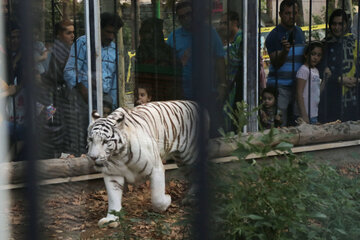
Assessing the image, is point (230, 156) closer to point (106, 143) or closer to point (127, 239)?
point (127, 239)

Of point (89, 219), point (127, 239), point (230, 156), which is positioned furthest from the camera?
point (89, 219)

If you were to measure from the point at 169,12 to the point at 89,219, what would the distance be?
1.27 meters

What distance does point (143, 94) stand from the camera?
3.35 metres

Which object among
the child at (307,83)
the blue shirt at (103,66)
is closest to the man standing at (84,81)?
the blue shirt at (103,66)

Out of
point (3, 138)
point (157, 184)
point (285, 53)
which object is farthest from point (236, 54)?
point (3, 138)

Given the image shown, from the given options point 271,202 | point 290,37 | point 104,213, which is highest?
point 290,37

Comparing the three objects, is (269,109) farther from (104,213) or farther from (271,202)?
(271,202)

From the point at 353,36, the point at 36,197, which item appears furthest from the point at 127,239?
the point at 353,36

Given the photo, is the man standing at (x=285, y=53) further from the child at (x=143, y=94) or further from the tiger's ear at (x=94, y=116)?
the tiger's ear at (x=94, y=116)

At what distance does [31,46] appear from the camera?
991 millimetres

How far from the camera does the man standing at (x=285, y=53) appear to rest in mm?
4293

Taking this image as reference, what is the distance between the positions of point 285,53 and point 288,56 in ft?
0.12

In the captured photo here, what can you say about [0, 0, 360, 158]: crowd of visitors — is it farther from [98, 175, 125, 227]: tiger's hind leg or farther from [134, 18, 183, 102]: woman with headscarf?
[98, 175, 125, 227]: tiger's hind leg

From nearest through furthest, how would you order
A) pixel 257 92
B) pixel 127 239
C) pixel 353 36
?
pixel 127 239
pixel 257 92
pixel 353 36
